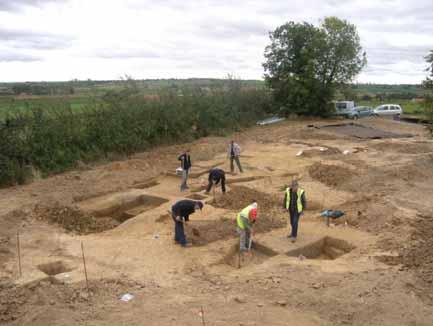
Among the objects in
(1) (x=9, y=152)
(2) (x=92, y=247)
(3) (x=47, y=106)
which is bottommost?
(2) (x=92, y=247)

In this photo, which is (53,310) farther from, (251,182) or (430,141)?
(430,141)

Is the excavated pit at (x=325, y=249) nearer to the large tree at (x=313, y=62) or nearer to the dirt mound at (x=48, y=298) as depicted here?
the dirt mound at (x=48, y=298)

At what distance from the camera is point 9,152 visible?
1794 centimetres

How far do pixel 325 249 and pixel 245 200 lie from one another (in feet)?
11.5

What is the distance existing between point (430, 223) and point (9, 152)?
50.0ft

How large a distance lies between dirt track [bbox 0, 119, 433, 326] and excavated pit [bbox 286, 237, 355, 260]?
36 mm

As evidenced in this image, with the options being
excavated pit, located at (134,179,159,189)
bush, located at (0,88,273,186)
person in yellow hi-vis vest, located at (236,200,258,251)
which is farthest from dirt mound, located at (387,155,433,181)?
bush, located at (0,88,273,186)

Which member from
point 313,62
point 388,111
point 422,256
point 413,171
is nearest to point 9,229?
point 422,256

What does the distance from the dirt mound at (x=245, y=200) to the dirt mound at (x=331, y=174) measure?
2775 millimetres

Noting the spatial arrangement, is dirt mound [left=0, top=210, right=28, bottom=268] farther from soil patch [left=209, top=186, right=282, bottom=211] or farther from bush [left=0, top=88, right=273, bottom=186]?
soil patch [left=209, top=186, right=282, bottom=211]

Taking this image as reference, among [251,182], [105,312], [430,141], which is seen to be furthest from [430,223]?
[430,141]

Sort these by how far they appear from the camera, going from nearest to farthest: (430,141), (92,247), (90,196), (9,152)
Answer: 1. (92,247)
2. (90,196)
3. (9,152)
4. (430,141)

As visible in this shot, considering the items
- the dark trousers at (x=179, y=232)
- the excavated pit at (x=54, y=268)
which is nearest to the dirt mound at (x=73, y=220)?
the excavated pit at (x=54, y=268)

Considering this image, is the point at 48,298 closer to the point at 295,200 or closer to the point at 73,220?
the point at 73,220
